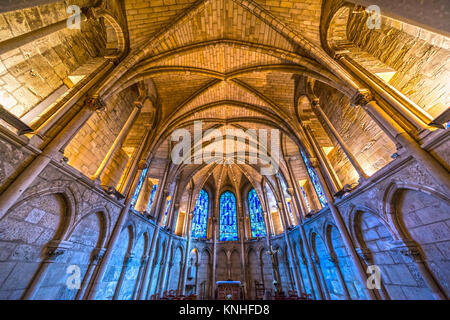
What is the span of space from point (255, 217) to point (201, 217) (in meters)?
5.90

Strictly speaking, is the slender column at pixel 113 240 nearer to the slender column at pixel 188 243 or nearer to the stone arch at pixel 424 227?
the slender column at pixel 188 243

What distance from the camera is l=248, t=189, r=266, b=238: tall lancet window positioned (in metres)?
18.5

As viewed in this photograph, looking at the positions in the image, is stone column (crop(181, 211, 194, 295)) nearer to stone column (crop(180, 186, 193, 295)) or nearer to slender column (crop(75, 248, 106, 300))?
stone column (crop(180, 186, 193, 295))

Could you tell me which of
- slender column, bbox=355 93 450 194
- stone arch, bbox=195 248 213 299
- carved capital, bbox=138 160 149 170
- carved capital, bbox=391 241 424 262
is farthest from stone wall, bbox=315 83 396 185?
stone arch, bbox=195 248 213 299

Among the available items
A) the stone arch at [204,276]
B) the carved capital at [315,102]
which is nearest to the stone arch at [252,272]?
the stone arch at [204,276]

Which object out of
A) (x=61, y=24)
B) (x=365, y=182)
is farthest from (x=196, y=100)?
(x=365, y=182)

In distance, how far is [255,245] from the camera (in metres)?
17.7

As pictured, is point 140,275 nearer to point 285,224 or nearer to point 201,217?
point 201,217

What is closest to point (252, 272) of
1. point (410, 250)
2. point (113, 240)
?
point (113, 240)

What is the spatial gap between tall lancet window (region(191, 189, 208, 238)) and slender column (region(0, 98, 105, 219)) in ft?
51.3

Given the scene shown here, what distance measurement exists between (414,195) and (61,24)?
35.9ft

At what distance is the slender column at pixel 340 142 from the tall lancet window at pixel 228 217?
14.5 meters

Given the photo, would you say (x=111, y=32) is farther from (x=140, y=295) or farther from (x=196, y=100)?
(x=140, y=295)

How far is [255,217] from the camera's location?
19.5 metres
